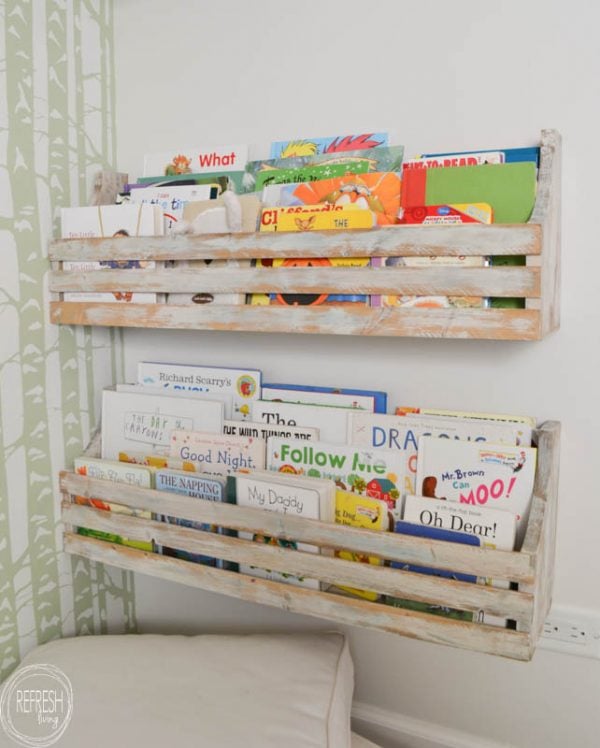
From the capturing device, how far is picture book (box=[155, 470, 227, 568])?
108cm

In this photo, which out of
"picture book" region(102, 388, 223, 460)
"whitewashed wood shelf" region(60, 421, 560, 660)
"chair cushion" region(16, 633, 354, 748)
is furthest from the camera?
"picture book" region(102, 388, 223, 460)

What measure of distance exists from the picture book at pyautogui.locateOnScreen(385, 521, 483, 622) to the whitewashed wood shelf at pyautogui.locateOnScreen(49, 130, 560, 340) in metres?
0.29

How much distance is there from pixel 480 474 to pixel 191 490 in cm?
50

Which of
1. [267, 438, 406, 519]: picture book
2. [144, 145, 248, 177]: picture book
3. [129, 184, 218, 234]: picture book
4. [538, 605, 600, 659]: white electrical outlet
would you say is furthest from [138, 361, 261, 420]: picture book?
[538, 605, 600, 659]: white electrical outlet

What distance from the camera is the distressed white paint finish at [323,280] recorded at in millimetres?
850

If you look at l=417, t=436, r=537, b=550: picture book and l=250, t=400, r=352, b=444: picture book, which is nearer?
l=417, t=436, r=537, b=550: picture book

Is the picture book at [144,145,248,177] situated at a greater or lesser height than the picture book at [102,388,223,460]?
greater

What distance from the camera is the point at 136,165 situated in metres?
1.38

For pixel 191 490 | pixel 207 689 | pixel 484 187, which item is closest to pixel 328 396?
pixel 191 490

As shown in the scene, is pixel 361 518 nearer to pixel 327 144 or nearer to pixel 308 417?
pixel 308 417

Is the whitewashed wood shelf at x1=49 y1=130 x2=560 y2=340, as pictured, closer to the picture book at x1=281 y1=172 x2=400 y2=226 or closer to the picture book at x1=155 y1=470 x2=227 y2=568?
the picture book at x1=281 y1=172 x2=400 y2=226

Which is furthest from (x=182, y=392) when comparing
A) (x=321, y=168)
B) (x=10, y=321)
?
(x=321, y=168)

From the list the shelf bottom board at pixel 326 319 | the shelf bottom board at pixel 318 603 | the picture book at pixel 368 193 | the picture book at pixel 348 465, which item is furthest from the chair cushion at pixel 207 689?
the picture book at pixel 368 193

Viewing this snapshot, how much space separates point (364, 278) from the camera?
0.94 meters
